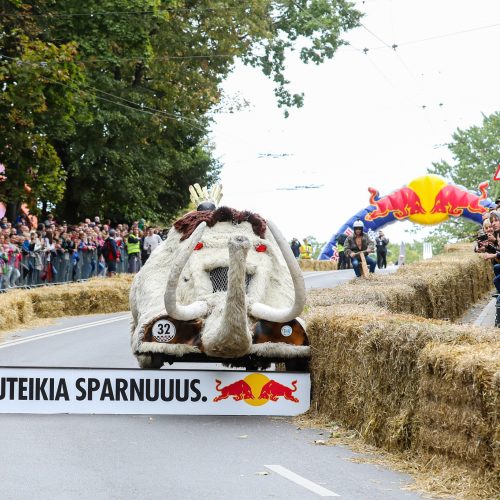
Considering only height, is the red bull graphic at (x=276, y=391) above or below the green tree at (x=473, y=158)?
below

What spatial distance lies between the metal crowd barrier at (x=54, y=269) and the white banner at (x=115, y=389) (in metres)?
16.1

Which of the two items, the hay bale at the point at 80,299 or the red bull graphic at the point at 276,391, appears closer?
the red bull graphic at the point at 276,391

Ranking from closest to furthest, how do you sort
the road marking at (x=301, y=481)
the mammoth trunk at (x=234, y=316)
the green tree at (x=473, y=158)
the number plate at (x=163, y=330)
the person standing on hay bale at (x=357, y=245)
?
the road marking at (x=301, y=481) → the mammoth trunk at (x=234, y=316) → the number plate at (x=163, y=330) → the person standing on hay bale at (x=357, y=245) → the green tree at (x=473, y=158)

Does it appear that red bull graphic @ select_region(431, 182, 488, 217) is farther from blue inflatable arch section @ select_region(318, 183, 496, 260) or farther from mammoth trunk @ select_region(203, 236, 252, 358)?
mammoth trunk @ select_region(203, 236, 252, 358)

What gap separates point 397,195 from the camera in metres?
53.0

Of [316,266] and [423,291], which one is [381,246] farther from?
[423,291]

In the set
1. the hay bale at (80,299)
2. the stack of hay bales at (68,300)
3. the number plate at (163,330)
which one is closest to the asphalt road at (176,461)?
the number plate at (163,330)

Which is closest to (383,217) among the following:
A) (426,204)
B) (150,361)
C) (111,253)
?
(426,204)

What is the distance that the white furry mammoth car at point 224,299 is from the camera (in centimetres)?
1177

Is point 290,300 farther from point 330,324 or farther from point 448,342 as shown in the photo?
point 448,342

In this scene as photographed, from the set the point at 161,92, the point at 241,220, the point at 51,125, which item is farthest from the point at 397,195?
the point at 241,220

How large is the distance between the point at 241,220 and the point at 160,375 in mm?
2560

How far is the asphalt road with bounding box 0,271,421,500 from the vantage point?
8602 millimetres

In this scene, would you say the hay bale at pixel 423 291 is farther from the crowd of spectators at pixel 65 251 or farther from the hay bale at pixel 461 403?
the crowd of spectators at pixel 65 251
